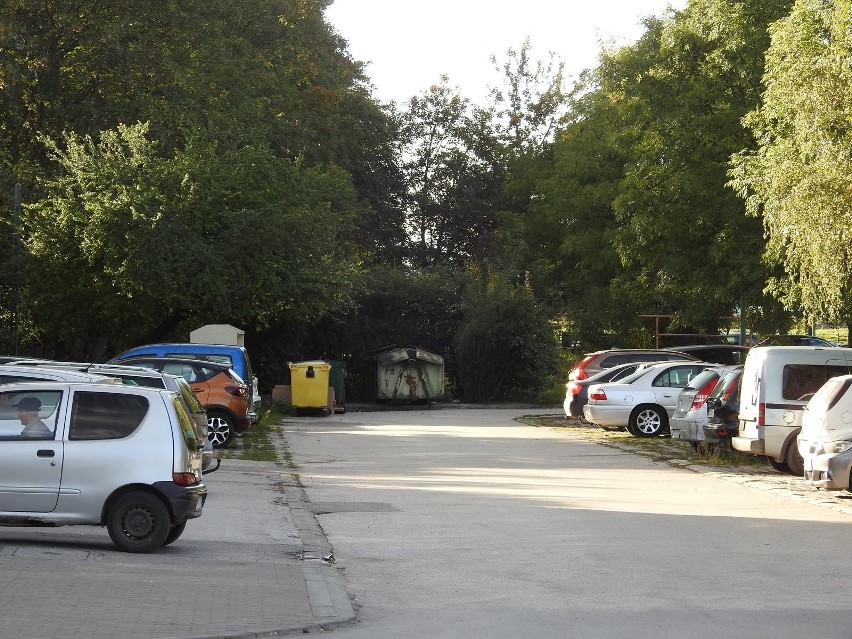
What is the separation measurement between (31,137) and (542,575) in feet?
101

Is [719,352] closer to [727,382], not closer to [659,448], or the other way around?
[659,448]

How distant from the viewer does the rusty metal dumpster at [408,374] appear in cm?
4175

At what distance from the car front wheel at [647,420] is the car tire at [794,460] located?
27.0 ft

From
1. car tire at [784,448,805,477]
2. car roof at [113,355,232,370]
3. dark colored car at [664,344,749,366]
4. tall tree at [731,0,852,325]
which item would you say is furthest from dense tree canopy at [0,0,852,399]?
car roof at [113,355,232,370]

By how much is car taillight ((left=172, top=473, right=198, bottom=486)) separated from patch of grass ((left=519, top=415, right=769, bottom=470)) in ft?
38.3

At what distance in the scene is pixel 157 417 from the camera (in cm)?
1149

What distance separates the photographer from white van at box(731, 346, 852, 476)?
60.4 feet

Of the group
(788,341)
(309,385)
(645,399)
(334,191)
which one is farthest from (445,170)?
(645,399)

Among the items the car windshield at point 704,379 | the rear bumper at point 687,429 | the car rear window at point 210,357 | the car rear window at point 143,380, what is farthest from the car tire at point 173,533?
the car windshield at point 704,379

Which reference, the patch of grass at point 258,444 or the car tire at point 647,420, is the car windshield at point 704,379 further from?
the patch of grass at point 258,444

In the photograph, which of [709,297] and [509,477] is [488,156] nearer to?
[709,297]

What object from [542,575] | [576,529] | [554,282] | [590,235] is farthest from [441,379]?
[542,575]

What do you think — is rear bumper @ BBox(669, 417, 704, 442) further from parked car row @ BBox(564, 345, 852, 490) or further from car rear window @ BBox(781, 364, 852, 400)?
car rear window @ BBox(781, 364, 852, 400)

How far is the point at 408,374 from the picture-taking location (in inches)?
1649
